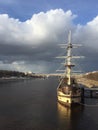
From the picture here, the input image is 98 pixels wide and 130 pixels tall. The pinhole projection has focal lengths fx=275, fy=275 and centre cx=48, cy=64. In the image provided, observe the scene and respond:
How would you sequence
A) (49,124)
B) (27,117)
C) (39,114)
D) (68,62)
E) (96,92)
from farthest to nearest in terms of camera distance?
(96,92) → (68,62) → (39,114) → (27,117) → (49,124)

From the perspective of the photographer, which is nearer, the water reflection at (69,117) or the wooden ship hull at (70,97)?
the water reflection at (69,117)

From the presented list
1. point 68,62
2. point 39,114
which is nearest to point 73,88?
point 68,62

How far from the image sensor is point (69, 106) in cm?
7881

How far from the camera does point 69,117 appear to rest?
209 feet

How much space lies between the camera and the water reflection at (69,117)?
5410cm

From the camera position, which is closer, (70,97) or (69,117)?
(69,117)

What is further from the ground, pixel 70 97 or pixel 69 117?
pixel 70 97

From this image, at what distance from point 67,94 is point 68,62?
59.7 ft

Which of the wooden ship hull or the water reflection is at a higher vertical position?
the wooden ship hull

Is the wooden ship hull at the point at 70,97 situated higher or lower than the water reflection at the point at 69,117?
higher

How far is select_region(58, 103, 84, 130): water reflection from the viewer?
2130 inches

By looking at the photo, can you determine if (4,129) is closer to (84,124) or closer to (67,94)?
(84,124)

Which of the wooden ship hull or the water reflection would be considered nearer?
the water reflection

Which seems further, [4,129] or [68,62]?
[68,62]
